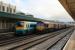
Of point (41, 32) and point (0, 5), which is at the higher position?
point (0, 5)

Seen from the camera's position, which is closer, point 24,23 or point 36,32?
point 24,23

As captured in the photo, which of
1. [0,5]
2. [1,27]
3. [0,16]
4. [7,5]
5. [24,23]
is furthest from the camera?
[7,5]

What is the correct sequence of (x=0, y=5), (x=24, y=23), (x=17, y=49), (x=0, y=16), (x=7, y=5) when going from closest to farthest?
(x=17, y=49)
(x=24, y=23)
(x=0, y=16)
(x=0, y=5)
(x=7, y=5)

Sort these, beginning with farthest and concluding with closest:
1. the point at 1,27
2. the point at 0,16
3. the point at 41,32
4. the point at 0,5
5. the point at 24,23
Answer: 1. the point at 0,5
2. the point at 41,32
3. the point at 1,27
4. the point at 0,16
5. the point at 24,23

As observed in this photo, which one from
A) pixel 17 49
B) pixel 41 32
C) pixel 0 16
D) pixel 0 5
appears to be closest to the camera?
pixel 17 49

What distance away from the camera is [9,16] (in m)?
36.1

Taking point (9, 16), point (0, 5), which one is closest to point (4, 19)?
point (9, 16)

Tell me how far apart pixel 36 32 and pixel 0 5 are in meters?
35.0

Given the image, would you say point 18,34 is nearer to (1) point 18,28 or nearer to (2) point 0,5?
(1) point 18,28

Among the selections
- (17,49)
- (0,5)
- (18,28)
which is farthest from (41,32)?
(0,5)

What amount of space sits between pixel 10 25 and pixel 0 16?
7404 millimetres

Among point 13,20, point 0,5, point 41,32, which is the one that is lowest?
point 41,32

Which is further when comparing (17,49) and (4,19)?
(4,19)

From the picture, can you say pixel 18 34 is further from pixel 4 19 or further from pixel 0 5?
pixel 0 5
